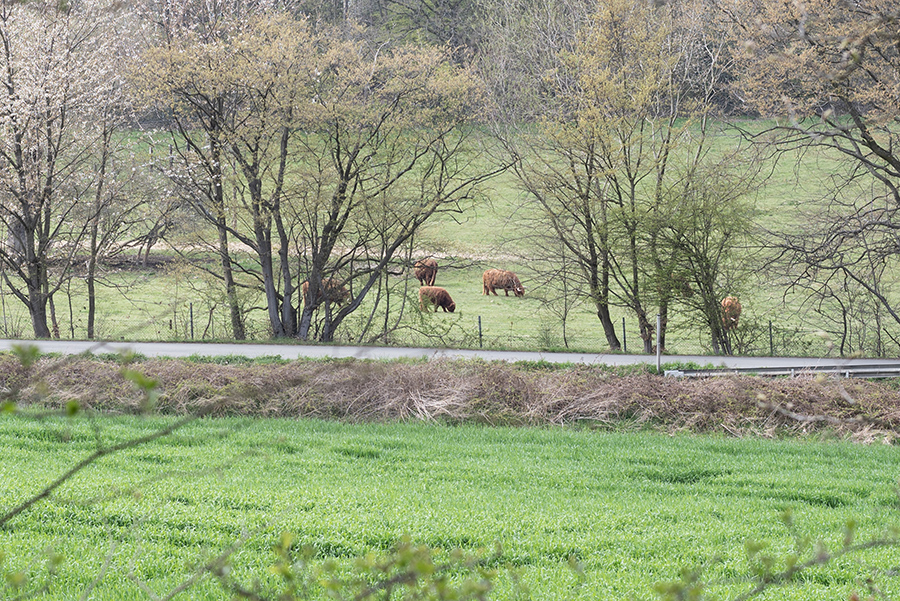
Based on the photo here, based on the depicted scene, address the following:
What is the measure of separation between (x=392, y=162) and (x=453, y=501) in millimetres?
13454

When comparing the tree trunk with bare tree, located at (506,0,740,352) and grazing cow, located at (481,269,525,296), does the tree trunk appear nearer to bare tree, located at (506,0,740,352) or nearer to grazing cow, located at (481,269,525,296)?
bare tree, located at (506,0,740,352)

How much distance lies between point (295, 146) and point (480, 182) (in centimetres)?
439

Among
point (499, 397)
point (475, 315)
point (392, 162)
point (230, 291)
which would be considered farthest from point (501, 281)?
point (499, 397)

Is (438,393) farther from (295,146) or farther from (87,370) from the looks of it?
(295,146)

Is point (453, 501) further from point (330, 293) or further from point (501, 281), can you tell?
point (501, 281)

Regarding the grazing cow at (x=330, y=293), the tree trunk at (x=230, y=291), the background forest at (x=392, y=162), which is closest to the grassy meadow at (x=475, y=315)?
the background forest at (x=392, y=162)

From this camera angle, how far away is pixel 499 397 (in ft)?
35.5

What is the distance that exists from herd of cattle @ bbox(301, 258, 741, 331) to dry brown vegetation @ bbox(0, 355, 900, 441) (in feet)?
19.0

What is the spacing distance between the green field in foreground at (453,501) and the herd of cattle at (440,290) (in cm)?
838

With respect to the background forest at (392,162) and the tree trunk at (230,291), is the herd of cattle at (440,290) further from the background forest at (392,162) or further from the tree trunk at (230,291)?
the tree trunk at (230,291)

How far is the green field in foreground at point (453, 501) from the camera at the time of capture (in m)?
4.94

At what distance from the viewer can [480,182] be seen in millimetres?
19938

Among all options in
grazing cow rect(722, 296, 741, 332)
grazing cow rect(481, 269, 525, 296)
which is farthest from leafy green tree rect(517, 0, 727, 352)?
grazing cow rect(481, 269, 525, 296)

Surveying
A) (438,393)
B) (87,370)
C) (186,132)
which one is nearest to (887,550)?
(438,393)
